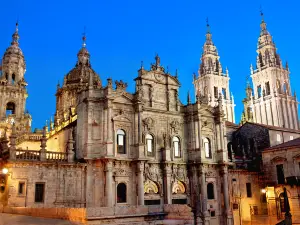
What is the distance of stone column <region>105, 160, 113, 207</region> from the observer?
28.9 meters

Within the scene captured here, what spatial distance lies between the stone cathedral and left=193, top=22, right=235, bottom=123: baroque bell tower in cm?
3117

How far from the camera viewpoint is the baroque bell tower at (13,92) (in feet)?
178

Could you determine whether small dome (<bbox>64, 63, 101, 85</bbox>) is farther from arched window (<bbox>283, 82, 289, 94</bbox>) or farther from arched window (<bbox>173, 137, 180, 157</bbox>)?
arched window (<bbox>283, 82, 289, 94</bbox>)

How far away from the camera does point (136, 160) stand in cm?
3136

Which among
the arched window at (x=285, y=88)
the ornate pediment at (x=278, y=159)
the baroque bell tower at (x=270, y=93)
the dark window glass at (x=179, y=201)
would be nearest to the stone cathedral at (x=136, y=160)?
the dark window glass at (x=179, y=201)

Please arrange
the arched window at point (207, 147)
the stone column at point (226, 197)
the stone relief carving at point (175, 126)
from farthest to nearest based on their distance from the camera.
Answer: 1. the arched window at point (207, 147)
2. the stone relief carving at point (175, 126)
3. the stone column at point (226, 197)

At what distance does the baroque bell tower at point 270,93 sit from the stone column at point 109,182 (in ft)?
159

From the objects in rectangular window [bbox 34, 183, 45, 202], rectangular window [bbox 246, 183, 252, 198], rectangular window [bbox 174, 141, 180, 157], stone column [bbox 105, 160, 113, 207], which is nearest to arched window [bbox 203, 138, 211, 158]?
rectangular window [bbox 174, 141, 180, 157]

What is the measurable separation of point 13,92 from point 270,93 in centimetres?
5193

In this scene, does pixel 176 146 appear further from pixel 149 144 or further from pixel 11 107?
pixel 11 107

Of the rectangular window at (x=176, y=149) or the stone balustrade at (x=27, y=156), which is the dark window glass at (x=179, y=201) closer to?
the rectangular window at (x=176, y=149)

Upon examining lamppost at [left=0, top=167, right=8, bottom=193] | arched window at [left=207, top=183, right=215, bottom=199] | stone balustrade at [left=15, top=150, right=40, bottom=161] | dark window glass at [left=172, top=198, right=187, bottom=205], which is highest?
stone balustrade at [left=15, top=150, right=40, bottom=161]

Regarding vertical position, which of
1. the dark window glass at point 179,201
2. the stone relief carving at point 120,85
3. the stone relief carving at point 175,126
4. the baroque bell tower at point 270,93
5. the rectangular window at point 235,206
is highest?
the baroque bell tower at point 270,93

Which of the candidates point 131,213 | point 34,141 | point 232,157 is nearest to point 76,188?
point 131,213
